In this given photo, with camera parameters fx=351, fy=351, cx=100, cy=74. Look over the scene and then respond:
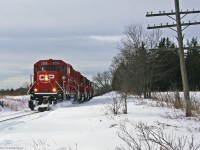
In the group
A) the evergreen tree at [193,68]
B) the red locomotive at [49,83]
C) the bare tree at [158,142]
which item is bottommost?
the bare tree at [158,142]

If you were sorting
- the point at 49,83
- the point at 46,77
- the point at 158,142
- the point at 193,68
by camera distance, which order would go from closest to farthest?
the point at 158,142 → the point at 49,83 → the point at 46,77 → the point at 193,68

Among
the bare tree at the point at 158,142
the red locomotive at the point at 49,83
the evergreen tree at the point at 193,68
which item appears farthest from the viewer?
the evergreen tree at the point at 193,68

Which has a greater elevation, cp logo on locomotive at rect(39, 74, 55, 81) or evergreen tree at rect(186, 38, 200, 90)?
evergreen tree at rect(186, 38, 200, 90)

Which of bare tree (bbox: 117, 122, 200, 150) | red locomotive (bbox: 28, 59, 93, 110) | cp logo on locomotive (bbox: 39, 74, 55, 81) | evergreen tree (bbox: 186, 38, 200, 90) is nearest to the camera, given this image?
bare tree (bbox: 117, 122, 200, 150)

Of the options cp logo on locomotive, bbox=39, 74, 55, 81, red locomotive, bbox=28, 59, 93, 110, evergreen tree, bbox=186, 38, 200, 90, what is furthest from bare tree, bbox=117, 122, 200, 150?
evergreen tree, bbox=186, 38, 200, 90

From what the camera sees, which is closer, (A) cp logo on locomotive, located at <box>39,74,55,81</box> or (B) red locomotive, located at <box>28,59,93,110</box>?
(B) red locomotive, located at <box>28,59,93,110</box>

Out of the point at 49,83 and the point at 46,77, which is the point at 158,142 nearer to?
the point at 49,83

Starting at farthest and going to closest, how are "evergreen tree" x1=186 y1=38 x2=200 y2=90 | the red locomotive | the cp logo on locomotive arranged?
1. "evergreen tree" x1=186 y1=38 x2=200 y2=90
2. the cp logo on locomotive
3. the red locomotive

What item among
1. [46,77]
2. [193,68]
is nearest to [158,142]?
[46,77]

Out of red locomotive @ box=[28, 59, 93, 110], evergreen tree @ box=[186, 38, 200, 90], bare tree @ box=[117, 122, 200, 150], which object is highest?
evergreen tree @ box=[186, 38, 200, 90]

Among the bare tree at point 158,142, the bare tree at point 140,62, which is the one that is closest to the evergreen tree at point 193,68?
the bare tree at point 140,62

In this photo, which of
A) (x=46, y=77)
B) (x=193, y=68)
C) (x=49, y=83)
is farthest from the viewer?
(x=193, y=68)

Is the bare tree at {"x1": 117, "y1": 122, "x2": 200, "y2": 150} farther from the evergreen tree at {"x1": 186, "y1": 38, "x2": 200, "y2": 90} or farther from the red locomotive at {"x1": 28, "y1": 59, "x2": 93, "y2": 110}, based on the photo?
the evergreen tree at {"x1": 186, "y1": 38, "x2": 200, "y2": 90}

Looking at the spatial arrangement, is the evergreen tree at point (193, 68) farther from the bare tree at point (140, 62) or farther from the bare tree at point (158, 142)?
the bare tree at point (158, 142)
